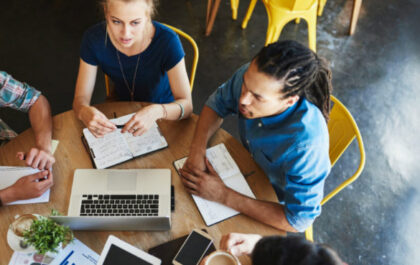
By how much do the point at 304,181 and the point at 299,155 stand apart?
99 millimetres

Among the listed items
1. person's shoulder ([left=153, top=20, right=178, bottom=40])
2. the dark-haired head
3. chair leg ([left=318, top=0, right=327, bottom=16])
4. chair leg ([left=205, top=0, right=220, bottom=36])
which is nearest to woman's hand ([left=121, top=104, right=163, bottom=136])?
person's shoulder ([left=153, top=20, right=178, bottom=40])

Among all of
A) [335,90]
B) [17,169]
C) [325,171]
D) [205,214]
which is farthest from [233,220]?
[335,90]

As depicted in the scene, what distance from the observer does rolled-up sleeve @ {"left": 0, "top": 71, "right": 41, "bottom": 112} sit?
1386mm

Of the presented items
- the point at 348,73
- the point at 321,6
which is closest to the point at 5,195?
the point at 348,73

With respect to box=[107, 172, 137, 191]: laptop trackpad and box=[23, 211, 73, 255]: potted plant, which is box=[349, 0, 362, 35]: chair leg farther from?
box=[23, 211, 73, 255]: potted plant

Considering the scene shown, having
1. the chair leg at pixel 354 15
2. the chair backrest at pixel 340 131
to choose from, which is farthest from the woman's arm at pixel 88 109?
the chair leg at pixel 354 15

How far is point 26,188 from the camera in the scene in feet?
3.96

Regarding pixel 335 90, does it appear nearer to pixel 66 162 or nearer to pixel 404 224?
pixel 404 224

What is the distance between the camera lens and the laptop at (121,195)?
4.00ft

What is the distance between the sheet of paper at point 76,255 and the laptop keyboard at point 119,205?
12cm

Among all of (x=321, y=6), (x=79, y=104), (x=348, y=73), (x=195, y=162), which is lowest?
(x=348, y=73)

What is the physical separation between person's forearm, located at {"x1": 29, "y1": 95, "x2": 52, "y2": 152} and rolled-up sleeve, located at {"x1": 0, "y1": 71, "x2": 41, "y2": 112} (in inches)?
1.0

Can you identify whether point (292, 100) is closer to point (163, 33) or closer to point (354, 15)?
point (163, 33)

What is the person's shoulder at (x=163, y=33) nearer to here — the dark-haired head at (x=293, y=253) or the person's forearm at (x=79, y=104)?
the person's forearm at (x=79, y=104)
